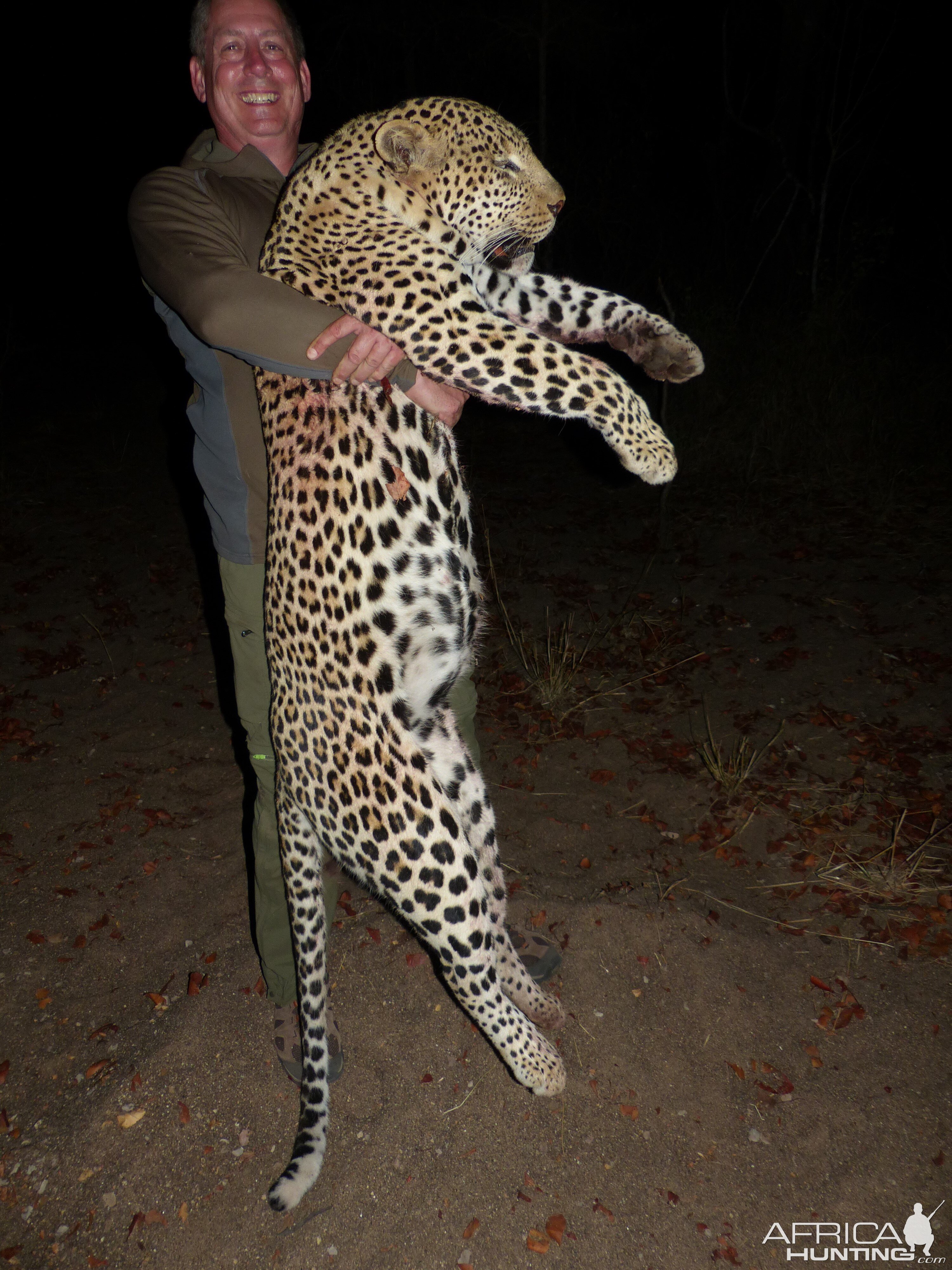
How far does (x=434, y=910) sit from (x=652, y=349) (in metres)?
1.77

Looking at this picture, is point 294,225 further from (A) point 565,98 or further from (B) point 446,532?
(A) point 565,98

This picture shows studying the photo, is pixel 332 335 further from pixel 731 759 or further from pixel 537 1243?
pixel 731 759

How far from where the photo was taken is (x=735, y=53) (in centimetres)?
1867

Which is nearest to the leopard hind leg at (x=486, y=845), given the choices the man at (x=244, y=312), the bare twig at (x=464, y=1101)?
the bare twig at (x=464, y=1101)

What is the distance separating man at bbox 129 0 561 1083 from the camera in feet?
6.36

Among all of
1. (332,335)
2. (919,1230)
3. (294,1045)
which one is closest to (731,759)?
(919,1230)

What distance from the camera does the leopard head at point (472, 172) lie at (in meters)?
2.33

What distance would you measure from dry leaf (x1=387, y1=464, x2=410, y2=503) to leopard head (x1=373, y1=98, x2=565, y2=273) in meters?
0.76

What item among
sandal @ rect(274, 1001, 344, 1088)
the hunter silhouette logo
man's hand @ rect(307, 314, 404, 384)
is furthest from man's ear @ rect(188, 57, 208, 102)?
the hunter silhouette logo

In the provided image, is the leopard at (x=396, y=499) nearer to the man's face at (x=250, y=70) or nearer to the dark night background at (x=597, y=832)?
the man's face at (x=250, y=70)

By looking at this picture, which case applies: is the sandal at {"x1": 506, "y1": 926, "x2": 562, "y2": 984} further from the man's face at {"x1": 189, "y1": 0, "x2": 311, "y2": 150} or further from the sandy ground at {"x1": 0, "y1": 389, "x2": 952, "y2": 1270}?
the man's face at {"x1": 189, "y1": 0, "x2": 311, "y2": 150}

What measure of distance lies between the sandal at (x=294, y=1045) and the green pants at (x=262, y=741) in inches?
1.8

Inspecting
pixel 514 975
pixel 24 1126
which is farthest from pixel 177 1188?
pixel 514 975
